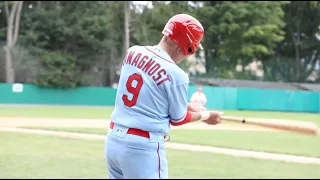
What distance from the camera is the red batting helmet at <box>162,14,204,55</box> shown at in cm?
393

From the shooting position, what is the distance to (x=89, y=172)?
8.23 meters

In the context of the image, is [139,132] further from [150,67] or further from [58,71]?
[58,71]

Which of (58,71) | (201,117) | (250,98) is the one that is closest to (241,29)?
(250,98)

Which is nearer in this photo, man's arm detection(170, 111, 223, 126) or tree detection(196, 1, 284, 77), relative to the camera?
man's arm detection(170, 111, 223, 126)

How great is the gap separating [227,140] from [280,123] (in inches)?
377

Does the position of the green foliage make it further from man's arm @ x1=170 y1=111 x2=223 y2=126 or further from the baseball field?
man's arm @ x1=170 y1=111 x2=223 y2=126

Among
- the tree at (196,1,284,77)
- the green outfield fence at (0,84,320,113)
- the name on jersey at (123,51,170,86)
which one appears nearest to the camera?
the name on jersey at (123,51,170,86)

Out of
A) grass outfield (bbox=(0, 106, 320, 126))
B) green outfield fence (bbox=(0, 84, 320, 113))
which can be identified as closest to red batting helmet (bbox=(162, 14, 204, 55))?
grass outfield (bbox=(0, 106, 320, 126))

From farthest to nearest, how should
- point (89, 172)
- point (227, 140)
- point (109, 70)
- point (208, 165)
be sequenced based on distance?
point (109, 70), point (227, 140), point (208, 165), point (89, 172)

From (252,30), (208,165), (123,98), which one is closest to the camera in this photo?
(123,98)

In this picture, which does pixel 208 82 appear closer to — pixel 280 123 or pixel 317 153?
pixel 317 153

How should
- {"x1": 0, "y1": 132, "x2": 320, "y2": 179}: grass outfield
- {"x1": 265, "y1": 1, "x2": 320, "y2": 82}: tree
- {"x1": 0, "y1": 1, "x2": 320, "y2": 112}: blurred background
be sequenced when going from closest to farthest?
{"x1": 0, "y1": 132, "x2": 320, "y2": 179}: grass outfield → {"x1": 0, "y1": 1, "x2": 320, "y2": 112}: blurred background → {"x1": 265, "y1": 1, "x2": 320, "y2": 82}: tree

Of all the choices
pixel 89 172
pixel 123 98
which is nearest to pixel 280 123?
pixel 123 98

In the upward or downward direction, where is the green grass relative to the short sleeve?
downward
